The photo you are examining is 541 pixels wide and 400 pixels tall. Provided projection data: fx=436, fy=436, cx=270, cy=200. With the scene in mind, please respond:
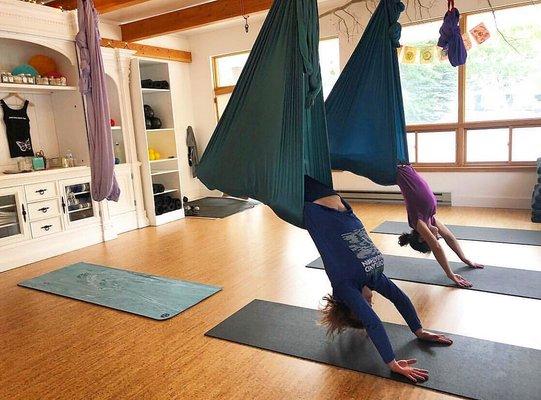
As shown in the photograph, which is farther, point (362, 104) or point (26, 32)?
point (26, 32)

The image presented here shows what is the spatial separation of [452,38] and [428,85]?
279 centimetres

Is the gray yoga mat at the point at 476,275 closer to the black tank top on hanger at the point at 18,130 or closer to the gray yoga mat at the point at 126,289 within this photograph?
the gray yoga mat at the point at 126,289

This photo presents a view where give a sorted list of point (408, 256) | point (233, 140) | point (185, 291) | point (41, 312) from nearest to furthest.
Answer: point (233, 140), point (41, 312), point (185, 291), point (408, 256)

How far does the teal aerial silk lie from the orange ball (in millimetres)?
3742

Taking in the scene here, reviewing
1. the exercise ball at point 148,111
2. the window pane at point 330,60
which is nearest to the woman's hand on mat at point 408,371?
the exercise ball at point 148,111

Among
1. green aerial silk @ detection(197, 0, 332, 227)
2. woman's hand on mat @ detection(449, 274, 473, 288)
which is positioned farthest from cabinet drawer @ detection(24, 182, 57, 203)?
woman's hand on mat @ detection(449, 274, 473, 288)

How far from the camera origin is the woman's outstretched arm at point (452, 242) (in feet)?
11.1

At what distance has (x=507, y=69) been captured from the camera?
5.46m

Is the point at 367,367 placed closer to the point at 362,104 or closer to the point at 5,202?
the point at 362,104

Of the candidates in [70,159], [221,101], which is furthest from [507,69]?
[70,159]

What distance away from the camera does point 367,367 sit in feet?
7.36

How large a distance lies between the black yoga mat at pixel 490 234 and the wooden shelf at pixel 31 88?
381 cm

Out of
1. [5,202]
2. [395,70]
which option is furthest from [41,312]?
[395,70]

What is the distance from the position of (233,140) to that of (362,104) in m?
0.95
